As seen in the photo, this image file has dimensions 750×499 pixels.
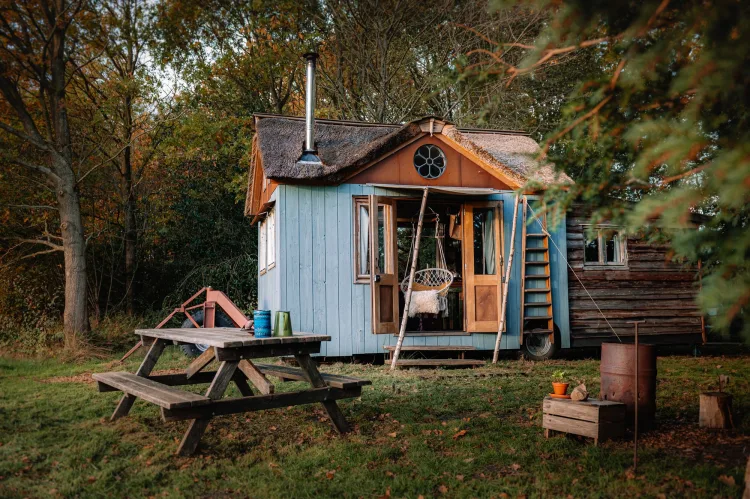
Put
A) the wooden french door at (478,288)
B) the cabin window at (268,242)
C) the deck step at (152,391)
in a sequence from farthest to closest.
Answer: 1. the cabin window at (268,242)
2. the wooden french door at (478,288)
3. the deck step at (152,391)

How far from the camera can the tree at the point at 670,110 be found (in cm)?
218

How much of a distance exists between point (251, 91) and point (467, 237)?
10.1 m

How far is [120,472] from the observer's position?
439 cm

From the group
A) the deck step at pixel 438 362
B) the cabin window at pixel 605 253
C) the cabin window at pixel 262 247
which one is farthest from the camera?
the cabin window at pixel 262 247

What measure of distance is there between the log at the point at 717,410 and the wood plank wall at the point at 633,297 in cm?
566

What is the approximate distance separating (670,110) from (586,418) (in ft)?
9.03

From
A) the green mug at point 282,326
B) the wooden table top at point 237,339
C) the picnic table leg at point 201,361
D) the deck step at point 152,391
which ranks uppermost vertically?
the green mug at point 282,326

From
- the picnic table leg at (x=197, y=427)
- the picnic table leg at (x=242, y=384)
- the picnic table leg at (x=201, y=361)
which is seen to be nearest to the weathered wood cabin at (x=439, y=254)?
the picnic table leg at (x=242, y=384)

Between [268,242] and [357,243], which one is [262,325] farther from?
[268,242]

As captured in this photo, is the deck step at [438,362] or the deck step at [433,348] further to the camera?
the deck step at [433,348]

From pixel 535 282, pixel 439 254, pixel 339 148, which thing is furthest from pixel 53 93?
pixel 535 282

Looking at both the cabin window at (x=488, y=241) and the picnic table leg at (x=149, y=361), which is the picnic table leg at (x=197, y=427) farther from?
the cabin window at (x=488, y=241)

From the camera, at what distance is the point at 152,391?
490 centimetres

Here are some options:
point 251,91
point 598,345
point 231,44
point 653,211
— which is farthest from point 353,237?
point 231,44
